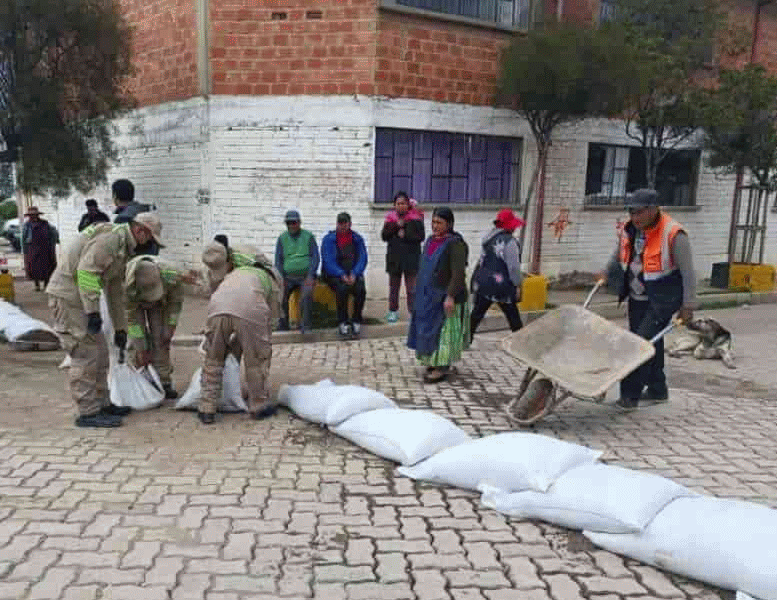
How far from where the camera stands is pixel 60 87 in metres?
9.16

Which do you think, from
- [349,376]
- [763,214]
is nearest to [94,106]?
[349,376]

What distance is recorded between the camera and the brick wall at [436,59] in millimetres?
9383

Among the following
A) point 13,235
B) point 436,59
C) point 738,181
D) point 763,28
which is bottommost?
point 13,235

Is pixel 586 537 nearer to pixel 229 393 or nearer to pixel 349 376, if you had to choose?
pixel 229 393

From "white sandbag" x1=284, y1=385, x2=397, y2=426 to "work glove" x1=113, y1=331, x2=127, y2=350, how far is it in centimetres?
121

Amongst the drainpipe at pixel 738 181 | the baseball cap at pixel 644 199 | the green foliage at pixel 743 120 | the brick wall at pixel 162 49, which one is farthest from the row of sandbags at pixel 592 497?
the drainpipe at pixel 738 181

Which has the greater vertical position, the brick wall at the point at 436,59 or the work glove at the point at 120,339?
the brick wall at the point at 436,59

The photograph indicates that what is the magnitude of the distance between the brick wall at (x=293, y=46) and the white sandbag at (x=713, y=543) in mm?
7510

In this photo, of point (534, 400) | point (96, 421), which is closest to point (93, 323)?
point (96, 421)

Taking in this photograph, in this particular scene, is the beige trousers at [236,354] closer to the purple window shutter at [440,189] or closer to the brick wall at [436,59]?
the brick wall at [436,59]

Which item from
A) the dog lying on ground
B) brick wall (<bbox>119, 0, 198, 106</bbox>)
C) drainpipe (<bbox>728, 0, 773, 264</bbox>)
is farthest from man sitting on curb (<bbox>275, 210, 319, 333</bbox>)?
drainpipe (<bbox>728, 0, 773, 264</bbox>)

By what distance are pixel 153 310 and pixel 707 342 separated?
17.8 feet

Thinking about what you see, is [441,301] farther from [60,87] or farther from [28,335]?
[60,87]

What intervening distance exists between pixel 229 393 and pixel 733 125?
30.0 ft
